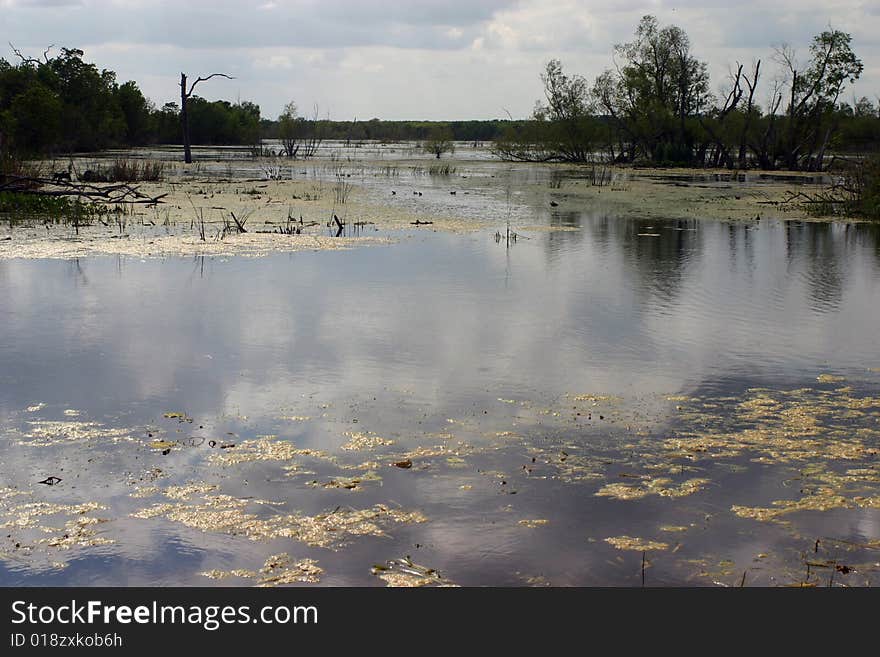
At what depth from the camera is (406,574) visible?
4156mm

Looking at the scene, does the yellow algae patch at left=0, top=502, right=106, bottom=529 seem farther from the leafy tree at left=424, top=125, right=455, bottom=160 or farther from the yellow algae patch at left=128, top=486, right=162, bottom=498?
the leafy tree at left=424, top=125, right=455, bottom=160

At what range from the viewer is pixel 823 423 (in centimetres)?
624

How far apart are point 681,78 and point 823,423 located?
4312 cm

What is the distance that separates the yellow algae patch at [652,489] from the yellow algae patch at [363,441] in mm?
1415

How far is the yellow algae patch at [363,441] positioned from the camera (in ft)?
18.9

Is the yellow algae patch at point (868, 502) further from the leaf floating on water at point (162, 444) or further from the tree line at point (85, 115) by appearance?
the tree line at point (85, 115)

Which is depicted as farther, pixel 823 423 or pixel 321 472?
pixel 823 423

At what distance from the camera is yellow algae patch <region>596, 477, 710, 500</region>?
5.06 meters

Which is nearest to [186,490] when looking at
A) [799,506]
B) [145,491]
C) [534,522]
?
[145,491]

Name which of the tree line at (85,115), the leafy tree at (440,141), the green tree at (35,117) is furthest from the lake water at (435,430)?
the leafy tree at (440,141)

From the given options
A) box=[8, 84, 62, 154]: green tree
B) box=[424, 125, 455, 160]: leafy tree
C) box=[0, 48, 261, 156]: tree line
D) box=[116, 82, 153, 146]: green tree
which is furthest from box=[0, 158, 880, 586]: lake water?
box=[116, 82, 153, 146]: green tree

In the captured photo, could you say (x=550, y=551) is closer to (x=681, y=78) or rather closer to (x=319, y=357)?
(x=319, y=357)

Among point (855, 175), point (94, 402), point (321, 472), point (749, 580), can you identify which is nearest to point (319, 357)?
point (94, 402)

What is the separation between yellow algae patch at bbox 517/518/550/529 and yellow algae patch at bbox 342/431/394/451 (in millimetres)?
1355
